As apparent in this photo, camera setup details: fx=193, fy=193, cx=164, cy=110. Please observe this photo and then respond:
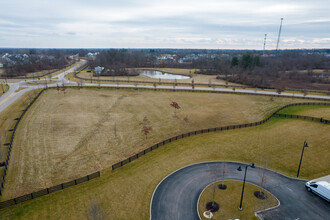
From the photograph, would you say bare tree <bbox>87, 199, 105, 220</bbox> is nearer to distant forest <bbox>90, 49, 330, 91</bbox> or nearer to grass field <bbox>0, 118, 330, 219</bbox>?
grass field <bbox>0, 118, 330, 219</bbox>

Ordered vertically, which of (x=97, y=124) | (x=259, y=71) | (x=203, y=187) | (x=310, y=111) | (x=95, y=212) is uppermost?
(x=259, y=71)

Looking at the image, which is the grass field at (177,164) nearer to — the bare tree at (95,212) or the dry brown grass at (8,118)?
the bare tree at (95,212)

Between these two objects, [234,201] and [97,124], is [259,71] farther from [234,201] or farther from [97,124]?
[234,201]

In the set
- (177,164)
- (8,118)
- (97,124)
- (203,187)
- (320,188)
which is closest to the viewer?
(320,188)

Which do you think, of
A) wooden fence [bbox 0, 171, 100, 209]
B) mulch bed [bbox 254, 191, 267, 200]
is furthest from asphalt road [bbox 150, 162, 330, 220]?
wooden fence [bbox 0, 171, 100, 209]

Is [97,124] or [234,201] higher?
[97,124]

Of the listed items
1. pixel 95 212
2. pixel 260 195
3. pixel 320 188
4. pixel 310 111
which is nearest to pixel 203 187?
pixel 260 195

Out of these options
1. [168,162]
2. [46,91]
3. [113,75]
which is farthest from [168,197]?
[113,75]
